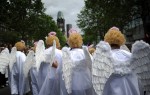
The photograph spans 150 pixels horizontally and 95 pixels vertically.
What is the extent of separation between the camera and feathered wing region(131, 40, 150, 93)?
6.96 metres

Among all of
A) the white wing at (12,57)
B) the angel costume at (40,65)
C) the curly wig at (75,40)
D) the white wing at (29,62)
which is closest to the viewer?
the curly wig at (75,40)

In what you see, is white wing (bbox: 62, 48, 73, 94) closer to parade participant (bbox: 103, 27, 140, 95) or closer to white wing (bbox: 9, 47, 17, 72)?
parade participant (bbox: 103, 27, 140, 95)

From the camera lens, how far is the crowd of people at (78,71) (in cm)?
734

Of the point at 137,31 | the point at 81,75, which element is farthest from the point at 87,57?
the point at 137,31

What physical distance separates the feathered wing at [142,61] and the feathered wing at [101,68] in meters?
0.39

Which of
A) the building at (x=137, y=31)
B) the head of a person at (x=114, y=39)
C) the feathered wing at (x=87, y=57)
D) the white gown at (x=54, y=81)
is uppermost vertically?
the building at (x=137, y=31)

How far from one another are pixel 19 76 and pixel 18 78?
95 mm

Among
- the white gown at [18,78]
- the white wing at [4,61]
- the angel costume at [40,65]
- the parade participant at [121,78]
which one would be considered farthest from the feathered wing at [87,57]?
the white wing at [4,61]

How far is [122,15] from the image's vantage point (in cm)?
3547

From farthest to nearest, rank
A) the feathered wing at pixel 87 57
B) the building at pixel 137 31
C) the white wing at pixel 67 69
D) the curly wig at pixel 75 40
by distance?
the building at pixel 137 31 → the curly wig at pixel 75 40 → the white wing at pixel 67 69 → the feathered wing at pixel 87 57

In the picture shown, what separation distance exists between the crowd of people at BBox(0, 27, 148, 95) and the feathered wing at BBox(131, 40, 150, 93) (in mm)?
141

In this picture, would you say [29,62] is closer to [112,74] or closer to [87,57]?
[87,57]

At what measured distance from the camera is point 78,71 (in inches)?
365

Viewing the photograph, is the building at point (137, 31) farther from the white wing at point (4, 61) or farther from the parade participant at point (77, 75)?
the parade participant at point (77, 75)
